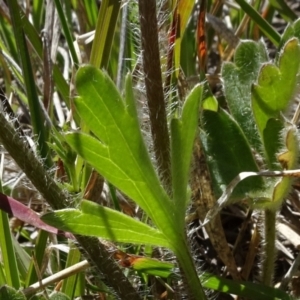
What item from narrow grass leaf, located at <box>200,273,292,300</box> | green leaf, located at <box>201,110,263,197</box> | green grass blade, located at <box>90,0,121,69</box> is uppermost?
green grass blade, located at <box>90,0,121,69</box>

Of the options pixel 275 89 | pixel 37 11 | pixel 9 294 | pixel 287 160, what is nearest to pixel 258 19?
pixel 275 89

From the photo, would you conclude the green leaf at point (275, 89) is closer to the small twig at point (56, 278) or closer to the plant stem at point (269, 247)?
the plant stem at point (269, 247)

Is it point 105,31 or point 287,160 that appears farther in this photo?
point 105,31

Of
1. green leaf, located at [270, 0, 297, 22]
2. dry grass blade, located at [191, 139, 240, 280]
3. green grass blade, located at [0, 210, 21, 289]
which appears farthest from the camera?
green leaf, located at [270, 0, 297, 22]

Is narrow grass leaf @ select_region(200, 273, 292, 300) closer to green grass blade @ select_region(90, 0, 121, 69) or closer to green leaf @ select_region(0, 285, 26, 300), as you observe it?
green leaf @ select_region(0, 285, 26, 300)

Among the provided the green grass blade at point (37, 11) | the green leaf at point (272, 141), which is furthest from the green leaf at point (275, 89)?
the green grass blade at point (37, 11)

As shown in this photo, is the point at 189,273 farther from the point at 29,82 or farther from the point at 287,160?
the point at 29,82

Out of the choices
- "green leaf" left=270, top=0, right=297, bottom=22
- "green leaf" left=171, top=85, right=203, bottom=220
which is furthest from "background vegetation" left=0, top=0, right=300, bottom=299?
"green leaf" left=270, top=0, right=297, bottom=22
